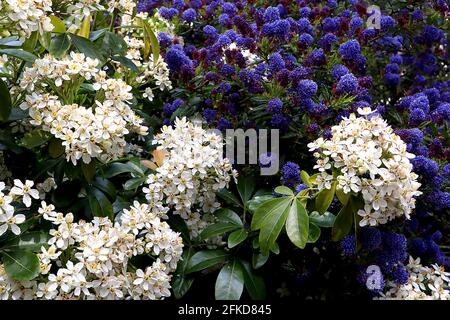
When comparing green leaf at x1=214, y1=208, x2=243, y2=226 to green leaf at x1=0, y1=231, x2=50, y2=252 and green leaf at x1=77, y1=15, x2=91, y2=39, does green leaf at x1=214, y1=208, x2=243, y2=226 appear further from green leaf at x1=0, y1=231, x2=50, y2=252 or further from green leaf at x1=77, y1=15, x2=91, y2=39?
green leaf at x1=77, y1=15, x2=91, y2=39

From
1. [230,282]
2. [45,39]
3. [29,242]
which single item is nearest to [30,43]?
[45,39]

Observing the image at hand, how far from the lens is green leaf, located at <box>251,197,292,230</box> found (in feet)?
4.68

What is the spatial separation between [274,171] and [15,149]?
71 centimetres

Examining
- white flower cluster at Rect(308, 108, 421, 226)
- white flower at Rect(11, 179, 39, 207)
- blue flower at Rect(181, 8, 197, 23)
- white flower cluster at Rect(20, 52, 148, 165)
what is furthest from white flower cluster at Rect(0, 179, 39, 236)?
blue flower at Rect(181, 8, 197, 23)

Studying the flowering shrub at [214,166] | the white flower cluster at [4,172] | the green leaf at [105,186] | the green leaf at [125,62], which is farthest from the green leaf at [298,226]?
the white flower cluster at [4,172]

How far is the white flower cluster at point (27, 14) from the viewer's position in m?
1.31

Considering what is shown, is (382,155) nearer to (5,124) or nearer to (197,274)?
(197,274)

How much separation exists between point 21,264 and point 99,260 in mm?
167

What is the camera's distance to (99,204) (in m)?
1.48

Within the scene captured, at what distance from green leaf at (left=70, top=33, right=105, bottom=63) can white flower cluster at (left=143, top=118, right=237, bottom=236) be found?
276 millimetres

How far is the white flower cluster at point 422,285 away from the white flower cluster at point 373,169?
12.4 inches

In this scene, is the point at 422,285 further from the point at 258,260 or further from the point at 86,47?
the point at 86,47

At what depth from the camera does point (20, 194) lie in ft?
4.27

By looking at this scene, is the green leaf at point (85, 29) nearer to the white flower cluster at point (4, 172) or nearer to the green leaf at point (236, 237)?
the white flower cluster at point (4, 172)
